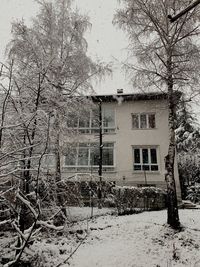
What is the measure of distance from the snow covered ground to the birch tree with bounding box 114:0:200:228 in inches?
74.9

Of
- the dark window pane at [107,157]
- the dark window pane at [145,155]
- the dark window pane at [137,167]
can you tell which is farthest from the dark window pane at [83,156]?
the dark window pane at [145,155]

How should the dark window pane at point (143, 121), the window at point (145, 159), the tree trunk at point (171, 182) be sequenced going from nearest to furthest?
the tree trunk at point (171, 182) → the window at point (145, 159) → the dark window pane at point (143, 121)

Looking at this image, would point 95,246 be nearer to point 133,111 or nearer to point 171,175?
point 171,175

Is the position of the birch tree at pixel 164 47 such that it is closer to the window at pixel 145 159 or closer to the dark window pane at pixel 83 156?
the window at pixel 145 159

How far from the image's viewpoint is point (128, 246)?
27.2 ft

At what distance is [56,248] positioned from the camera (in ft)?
27.3

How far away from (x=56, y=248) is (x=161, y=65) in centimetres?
870

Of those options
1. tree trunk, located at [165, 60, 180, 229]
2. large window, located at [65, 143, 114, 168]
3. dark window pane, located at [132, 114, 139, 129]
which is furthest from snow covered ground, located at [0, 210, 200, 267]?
dark window pane, located at [132, 114, 139, 129]

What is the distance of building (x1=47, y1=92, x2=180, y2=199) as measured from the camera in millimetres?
18469

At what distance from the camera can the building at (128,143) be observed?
60.6 feet

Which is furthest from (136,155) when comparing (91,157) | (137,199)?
(137,199)

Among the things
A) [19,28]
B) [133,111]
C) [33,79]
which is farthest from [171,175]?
[133,111]

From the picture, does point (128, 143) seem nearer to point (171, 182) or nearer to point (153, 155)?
point (153, 155)

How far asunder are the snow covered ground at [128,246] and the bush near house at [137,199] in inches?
94.7
